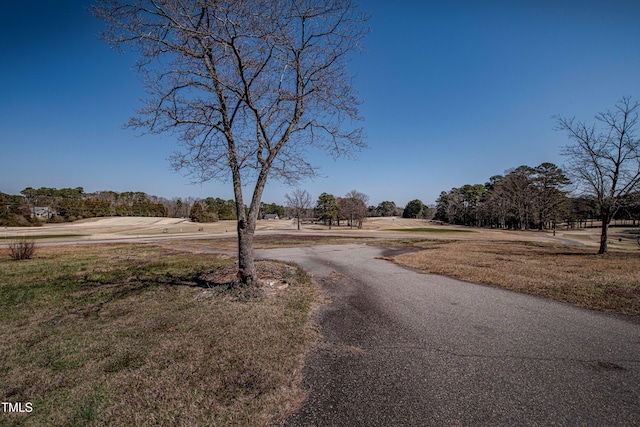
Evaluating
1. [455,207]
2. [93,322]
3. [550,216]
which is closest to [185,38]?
[93,322]

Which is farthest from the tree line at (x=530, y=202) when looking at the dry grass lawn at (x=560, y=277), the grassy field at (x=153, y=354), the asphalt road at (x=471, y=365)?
the grassy field at (x=153, y=354)

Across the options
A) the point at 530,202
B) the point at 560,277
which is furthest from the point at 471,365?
the point at 530,202

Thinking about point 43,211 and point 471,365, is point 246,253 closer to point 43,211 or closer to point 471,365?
point 471,365

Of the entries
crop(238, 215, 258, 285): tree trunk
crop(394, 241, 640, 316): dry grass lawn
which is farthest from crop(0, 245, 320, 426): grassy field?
crop(394, 241, 640, 316): dry grass lawn

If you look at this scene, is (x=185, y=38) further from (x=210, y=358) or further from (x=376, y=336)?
(x=376, y=336)

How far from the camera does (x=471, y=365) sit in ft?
11.7

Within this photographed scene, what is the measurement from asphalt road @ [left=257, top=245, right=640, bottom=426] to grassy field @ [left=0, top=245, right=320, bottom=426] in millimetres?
563

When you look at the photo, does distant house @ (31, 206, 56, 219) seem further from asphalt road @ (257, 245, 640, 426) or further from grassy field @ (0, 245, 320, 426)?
asphalt road @ (257, 245, 640, 426)

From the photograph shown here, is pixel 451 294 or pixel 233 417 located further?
pixel 451 294

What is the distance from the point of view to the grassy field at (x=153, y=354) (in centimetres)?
265

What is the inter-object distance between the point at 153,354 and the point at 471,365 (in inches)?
177

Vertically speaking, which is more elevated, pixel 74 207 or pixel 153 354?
pixel 74 207

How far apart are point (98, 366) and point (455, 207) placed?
81.0 metres

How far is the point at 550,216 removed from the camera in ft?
146
